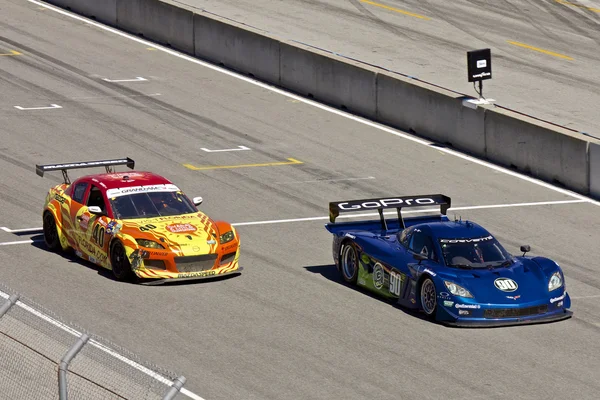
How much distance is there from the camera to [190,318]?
54.6ft

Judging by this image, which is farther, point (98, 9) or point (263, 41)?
point (98, 9)

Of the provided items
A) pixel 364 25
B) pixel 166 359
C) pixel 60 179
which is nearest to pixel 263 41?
pixel 364 25

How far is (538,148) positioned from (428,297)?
411 inches

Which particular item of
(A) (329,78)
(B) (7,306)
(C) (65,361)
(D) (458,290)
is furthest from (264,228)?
(C) (65,361)

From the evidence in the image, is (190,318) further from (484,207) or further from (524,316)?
(484,207)

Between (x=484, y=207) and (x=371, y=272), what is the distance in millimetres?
6475

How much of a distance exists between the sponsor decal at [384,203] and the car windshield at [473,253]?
1940 mm

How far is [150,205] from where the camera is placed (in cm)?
1914

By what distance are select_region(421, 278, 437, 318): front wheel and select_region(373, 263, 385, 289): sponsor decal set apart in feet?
3.40

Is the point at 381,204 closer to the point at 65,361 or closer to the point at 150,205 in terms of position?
the point at 150,205

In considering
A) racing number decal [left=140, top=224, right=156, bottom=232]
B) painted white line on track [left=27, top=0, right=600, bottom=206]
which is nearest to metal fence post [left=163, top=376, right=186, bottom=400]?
racing number decal [left=140, top=224, right=156, bottom=232]

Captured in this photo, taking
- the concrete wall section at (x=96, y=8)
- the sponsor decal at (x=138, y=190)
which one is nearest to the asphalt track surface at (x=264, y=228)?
the concrete wall section at (x=96, y=8)

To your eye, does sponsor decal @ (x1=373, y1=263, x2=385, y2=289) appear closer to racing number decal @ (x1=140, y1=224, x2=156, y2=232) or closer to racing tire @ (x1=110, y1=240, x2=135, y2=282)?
racing number decal @ (x1=140, y1=224, x2=156, y2=232)

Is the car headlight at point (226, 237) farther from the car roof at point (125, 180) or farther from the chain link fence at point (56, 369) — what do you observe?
the chain link fence at point (56, 369)
